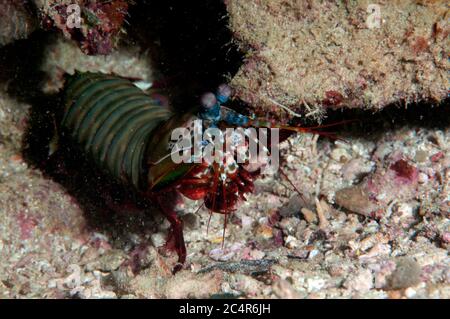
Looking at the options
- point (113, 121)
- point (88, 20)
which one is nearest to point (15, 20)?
point (88, 20)

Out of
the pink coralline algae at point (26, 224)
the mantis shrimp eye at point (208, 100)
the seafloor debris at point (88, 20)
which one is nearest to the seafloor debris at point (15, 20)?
the seafloor debris at point (88, 20)

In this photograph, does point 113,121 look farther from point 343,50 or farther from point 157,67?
point 343,50

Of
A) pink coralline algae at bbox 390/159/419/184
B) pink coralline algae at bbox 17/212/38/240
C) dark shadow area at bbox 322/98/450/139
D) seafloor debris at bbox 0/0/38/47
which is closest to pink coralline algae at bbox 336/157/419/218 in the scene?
pink coralline algae at bbox 390/159/419/184

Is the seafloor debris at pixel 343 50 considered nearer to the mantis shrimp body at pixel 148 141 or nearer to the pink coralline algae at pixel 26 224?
the mantis shrimp body at pixel 148 141

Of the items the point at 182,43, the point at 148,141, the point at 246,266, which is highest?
the point at 182,43
